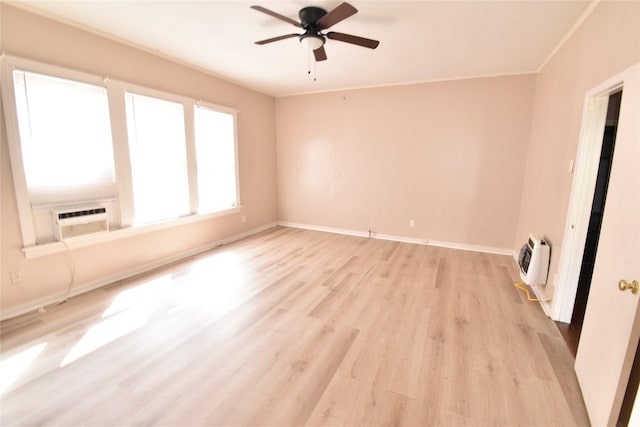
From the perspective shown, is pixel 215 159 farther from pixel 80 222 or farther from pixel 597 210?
pixel 597 210

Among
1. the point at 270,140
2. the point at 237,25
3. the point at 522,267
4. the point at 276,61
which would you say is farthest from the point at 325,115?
the point at 522,267

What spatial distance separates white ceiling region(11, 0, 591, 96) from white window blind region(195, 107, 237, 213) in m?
0.71

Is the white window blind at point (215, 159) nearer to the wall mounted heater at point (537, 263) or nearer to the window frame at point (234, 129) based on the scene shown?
the window frame at point (234, 129)

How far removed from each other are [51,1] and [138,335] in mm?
2890

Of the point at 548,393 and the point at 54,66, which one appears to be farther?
the point at 54,66

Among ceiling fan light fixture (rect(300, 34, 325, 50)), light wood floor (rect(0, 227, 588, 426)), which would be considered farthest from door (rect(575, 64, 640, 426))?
ceiling fan light fixture (rect(300, 34, 325, 50))

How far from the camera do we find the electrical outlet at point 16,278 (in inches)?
96.6

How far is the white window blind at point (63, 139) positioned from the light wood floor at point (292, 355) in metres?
1.13

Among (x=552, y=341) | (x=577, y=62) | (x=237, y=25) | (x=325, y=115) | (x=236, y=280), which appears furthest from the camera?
(x=325, y=115)

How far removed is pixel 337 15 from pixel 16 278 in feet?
11.8

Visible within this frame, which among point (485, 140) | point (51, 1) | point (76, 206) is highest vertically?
point (51, 1)

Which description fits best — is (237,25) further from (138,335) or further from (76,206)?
(138,335)

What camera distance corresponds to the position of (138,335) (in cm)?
223

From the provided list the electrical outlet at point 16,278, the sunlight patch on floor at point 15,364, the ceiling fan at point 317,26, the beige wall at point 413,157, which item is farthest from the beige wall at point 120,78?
the ceiling fan at point 317,26
